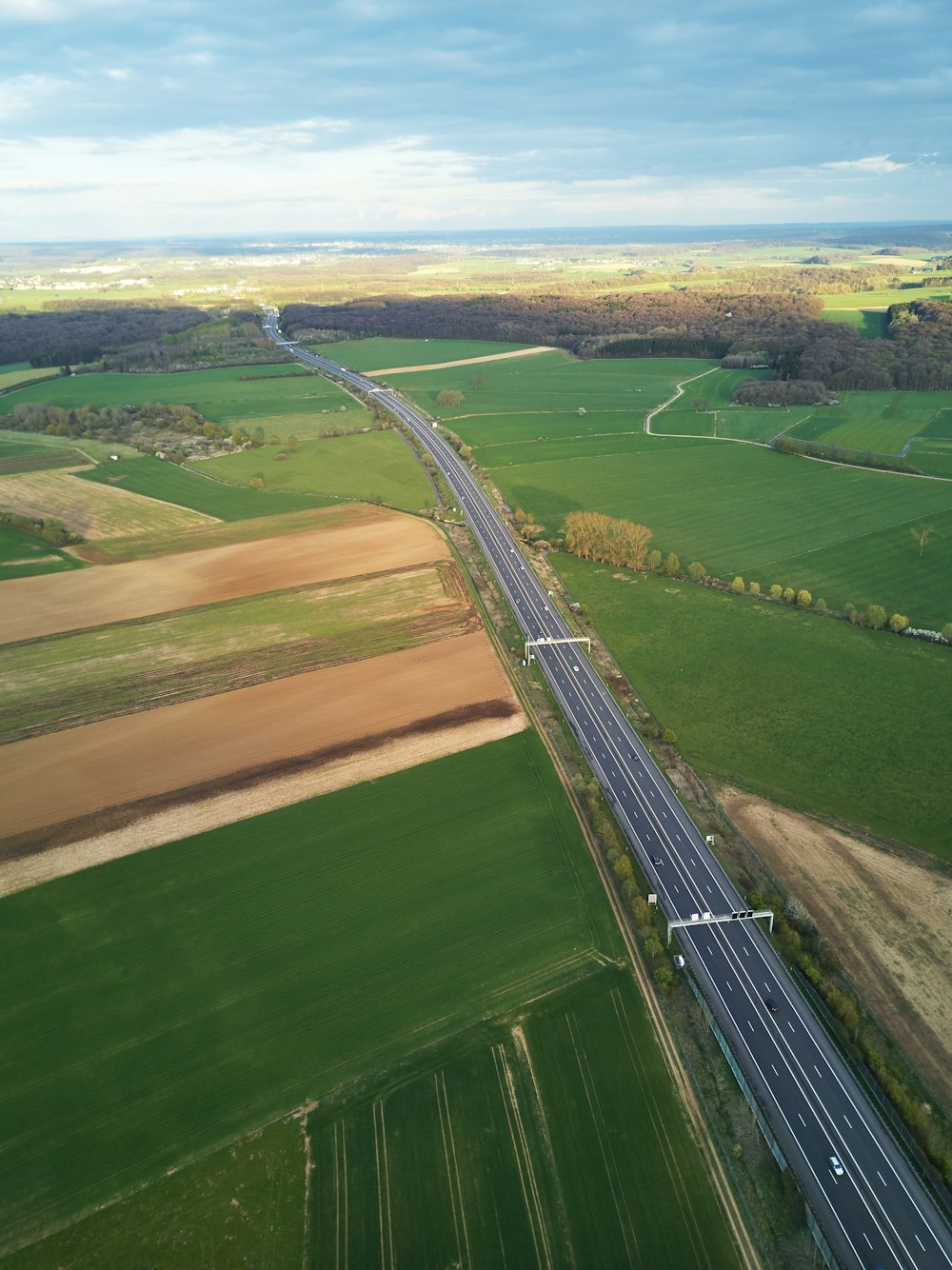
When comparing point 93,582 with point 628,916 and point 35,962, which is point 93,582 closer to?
point 35,962

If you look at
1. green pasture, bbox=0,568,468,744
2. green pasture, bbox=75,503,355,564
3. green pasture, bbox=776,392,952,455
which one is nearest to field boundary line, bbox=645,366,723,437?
green pasture, bbox=776,392,952,455

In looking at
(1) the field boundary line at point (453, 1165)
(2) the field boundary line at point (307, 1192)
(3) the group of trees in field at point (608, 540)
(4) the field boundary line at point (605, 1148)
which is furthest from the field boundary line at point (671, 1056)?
(3) the group of trees in field at point (608, 540)

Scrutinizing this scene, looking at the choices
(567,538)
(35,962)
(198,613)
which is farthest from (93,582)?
(567,538)

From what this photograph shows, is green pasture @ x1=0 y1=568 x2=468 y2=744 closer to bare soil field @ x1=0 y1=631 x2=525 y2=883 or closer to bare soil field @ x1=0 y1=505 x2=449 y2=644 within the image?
bare soil field @ x1=0 y1=631 x2=525 y2=883

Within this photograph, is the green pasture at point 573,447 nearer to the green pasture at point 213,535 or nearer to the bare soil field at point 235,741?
the green pasture at point 213,535

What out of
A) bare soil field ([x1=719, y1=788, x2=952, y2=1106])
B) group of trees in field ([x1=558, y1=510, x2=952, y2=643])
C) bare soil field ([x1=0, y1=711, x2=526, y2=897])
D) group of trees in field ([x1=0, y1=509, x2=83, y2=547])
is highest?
group of trees in field ([x1=0, y1=509, x2=83, y2=547])

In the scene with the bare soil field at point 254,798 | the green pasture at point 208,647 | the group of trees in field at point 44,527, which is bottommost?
the bare soil field at point 254,798

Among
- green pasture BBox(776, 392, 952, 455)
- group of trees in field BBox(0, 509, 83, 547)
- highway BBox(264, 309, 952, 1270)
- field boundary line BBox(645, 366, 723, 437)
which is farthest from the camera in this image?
field boundary line BBox(645, 366, 723, 437)

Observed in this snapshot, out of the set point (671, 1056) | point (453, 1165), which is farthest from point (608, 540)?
A: point (453, 1165)

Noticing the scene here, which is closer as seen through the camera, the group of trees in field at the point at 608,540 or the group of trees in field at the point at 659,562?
the group of trees in field at the point at 659,562
